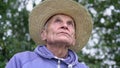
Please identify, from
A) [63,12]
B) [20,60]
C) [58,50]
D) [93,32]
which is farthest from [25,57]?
[93,32]

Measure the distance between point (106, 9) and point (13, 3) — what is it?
2076mm

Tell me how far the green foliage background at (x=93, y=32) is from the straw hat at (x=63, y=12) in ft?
8.32

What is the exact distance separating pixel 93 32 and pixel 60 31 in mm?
4520

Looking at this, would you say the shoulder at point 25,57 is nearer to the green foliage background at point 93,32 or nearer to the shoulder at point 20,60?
the shoulder at point 20,60

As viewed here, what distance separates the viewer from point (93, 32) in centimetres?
780

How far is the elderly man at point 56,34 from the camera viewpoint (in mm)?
3273

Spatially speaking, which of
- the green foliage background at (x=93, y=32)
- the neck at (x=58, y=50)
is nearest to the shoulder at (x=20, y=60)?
the neck at (x=58, y=50)

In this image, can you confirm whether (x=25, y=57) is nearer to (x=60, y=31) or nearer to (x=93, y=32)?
(x=60, y=31)

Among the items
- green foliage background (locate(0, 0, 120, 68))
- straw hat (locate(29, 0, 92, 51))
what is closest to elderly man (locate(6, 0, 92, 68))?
straw hat (locate(29, 0, 92, 51))

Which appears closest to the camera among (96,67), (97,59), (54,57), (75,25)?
(54,57)

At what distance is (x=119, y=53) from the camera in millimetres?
7793

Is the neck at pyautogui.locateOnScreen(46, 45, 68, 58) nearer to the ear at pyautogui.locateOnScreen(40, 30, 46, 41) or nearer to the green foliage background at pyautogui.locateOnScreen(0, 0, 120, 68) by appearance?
the ear at pyautogui.locateOnScreen(40, 30, 46, 41)

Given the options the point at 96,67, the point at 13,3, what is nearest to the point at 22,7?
the point at 13,3

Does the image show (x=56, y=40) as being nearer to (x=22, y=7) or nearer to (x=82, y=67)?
(x=82, y=67)
